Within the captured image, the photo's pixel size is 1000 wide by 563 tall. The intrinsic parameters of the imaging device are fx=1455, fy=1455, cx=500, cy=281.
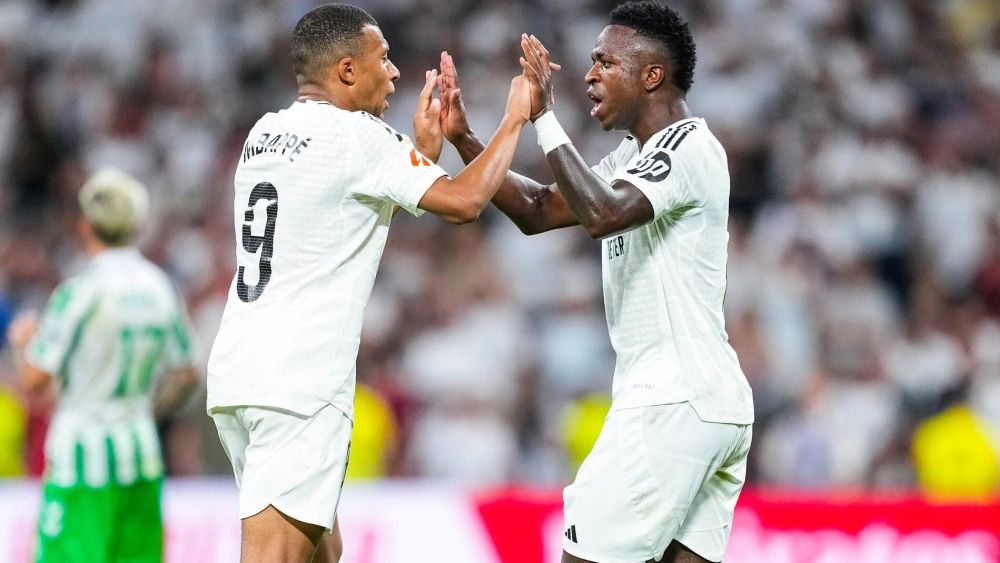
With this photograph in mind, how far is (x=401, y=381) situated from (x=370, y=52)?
18.5 ft

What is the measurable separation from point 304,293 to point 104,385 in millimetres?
2367

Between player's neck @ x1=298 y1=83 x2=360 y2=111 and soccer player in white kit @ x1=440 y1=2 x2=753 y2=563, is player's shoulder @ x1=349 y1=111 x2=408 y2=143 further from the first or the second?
soccer player in white kit @ x1=440 y1=2 x2=753 y2=563

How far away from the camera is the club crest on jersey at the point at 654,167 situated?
15.3 feet

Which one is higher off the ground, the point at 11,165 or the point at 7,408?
the point at 11,165

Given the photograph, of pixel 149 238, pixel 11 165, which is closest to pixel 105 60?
pixel 11 165

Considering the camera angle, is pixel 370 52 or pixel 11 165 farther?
pixel 11 165

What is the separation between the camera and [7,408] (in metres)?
9.67

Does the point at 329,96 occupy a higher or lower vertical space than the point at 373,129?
higher

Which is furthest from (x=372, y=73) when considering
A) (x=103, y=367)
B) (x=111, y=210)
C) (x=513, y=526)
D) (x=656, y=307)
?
(x=513, y=526)

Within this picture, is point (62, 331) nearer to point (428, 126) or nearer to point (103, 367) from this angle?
point (103, 367)

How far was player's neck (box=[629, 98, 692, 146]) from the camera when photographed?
4.97 m

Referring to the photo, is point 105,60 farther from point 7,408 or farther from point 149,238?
point 7,408

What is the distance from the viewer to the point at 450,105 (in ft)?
17.3

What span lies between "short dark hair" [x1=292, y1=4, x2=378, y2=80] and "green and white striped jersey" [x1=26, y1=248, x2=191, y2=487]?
7.18ft
